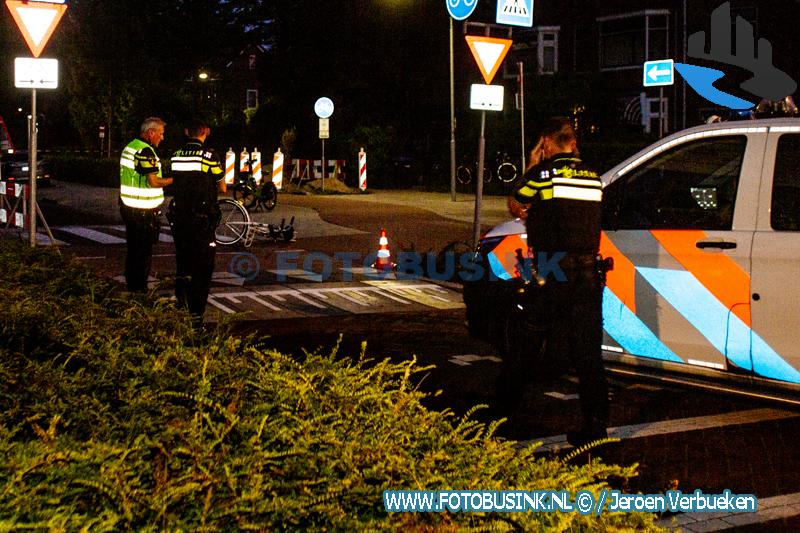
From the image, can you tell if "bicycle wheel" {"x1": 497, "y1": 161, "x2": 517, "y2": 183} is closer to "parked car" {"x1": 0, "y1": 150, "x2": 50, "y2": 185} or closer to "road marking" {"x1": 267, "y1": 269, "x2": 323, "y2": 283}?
"parked car" {"x1": 0, "y1": 150, "x2": 50, "y2": 185}

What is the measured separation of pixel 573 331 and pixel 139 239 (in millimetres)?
5656

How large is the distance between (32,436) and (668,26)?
1625 inches

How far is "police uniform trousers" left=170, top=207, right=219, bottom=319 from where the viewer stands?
964cm

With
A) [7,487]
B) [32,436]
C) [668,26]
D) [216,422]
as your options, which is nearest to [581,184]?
[216,422]

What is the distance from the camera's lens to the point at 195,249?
9.70 meters

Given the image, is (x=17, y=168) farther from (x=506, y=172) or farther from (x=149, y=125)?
(x=149, y=125)

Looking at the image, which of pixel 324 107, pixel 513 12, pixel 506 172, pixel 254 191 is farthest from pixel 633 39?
pixel 513 12

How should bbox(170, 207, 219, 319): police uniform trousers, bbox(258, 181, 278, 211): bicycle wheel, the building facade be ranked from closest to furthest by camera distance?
1. bbox(170, 207, 219, 319): police uniform trousers
2. bbox(258, 181, 278, 211): bicycle wheel
3. the building facade

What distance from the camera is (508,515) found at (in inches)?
117

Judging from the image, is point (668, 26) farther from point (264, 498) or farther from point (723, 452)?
point (264, 498)

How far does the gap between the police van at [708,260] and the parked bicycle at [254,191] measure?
1713 centimetres

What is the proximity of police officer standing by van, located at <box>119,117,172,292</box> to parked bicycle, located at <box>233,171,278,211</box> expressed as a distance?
13.1m

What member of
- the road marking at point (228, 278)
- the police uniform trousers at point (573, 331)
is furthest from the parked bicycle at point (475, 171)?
the police uniform trousers at point (573, 331)

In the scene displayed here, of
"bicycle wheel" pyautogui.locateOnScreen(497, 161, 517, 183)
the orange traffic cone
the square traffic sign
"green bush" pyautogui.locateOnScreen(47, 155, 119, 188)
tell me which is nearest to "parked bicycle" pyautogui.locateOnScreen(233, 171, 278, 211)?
the orange traffic cone
